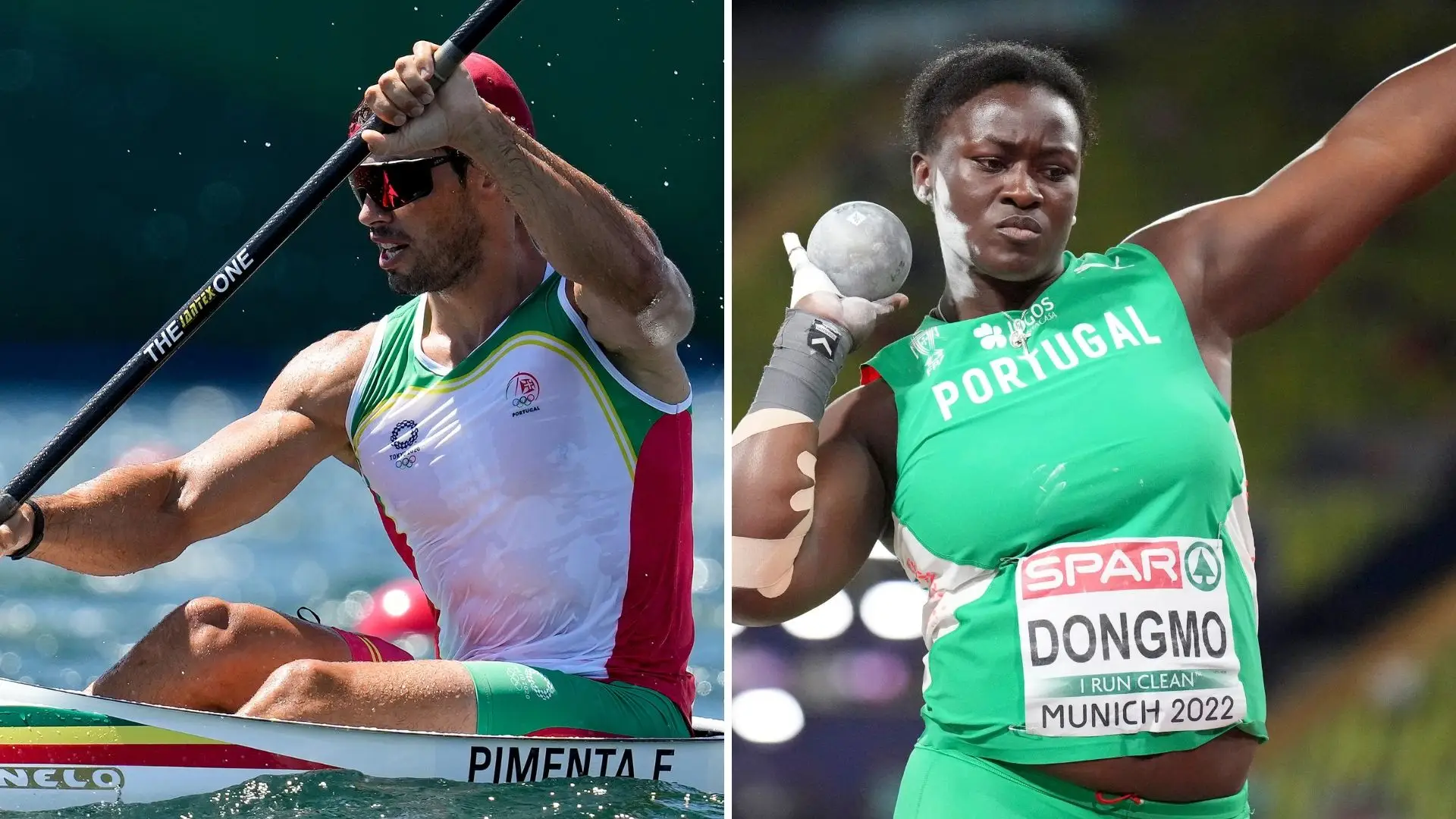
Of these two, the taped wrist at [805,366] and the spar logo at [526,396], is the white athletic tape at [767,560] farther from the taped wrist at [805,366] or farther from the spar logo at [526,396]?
the spar logo at [526,396]

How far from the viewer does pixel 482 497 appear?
12.1 ft

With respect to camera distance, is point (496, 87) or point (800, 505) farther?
point (496, 87)

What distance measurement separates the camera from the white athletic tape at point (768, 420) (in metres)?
2.23

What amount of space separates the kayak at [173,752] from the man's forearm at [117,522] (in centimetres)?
49

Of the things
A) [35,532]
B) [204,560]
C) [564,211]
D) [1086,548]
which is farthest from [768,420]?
[204,560]

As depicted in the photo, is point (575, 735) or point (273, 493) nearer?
point (575, 735)

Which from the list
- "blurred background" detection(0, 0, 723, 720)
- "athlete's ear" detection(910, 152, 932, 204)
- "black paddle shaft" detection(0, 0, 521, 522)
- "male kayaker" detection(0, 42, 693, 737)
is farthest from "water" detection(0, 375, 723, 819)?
"athlete's ear" detection(910, 152, 932, 204)

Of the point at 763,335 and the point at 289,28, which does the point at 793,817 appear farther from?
the point at 289,28

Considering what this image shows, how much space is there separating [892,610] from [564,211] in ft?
4.80

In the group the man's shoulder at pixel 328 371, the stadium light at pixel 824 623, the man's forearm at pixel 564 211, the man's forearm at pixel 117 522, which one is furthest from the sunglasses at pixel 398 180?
the stadium light at pixel 824 623

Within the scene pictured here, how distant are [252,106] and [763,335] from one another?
4453 mm

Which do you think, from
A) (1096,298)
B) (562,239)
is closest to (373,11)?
(562,239)

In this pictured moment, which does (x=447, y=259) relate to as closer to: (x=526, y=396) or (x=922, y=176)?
(x=526, y=396)

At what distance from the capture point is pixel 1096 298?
2236mm
